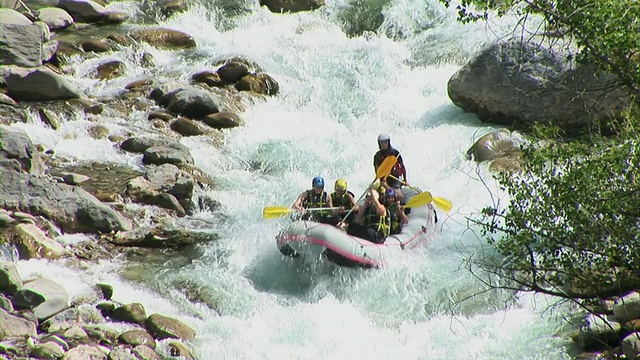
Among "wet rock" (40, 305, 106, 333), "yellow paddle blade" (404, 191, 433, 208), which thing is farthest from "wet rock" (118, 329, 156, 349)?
"yellow paddle blade" (404, 191, 433, 208)

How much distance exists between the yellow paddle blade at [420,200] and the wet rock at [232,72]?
529 cm

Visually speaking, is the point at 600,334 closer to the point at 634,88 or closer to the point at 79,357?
the point at 634,88

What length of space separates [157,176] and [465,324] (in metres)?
4.88

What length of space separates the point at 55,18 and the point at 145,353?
10.3 meters

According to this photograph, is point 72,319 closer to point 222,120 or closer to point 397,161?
point 397,161

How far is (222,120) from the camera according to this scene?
13.8 meters

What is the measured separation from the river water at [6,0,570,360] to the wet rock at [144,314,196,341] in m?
0.16

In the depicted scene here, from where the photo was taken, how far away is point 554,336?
8578 millimetres

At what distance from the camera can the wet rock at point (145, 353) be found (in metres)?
7.72

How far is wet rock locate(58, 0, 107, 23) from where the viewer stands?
1691 centimetres

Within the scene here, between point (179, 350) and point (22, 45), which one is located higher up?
point (22, 45)

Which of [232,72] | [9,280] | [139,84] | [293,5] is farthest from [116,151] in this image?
[293,5]

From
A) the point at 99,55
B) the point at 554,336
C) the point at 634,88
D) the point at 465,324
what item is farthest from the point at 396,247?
the point at 99,55

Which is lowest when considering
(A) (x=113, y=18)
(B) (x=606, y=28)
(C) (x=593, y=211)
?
(A) (x=113, y=18)
